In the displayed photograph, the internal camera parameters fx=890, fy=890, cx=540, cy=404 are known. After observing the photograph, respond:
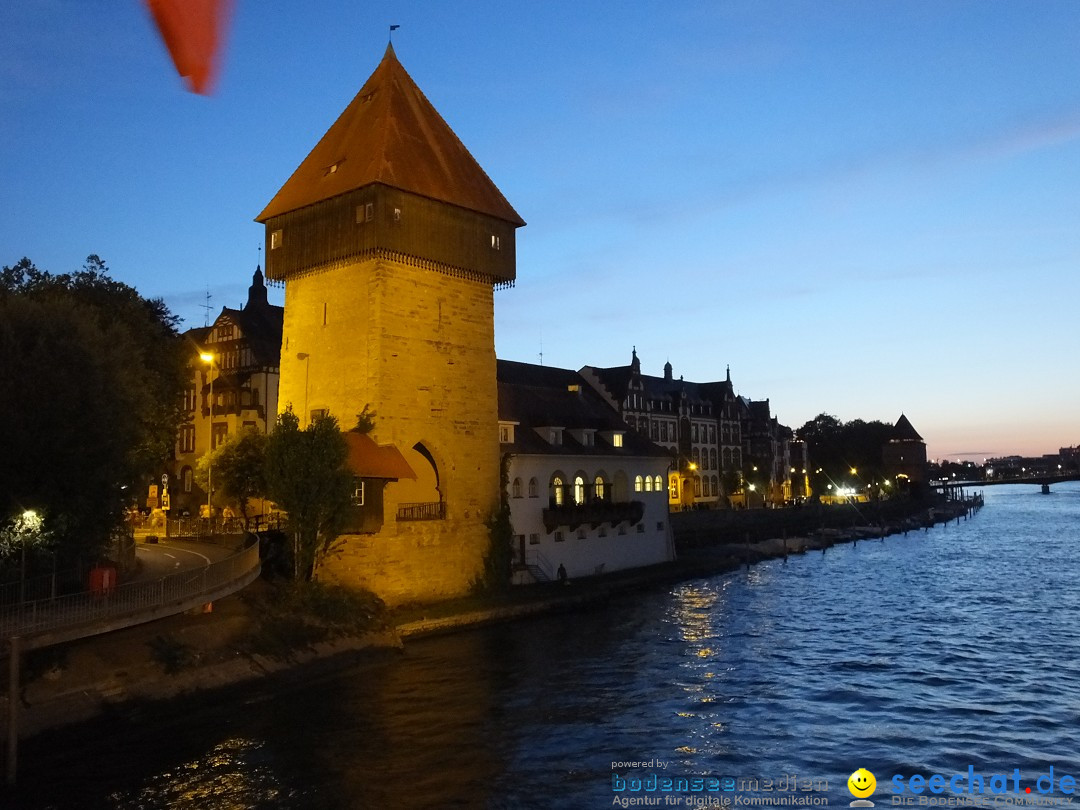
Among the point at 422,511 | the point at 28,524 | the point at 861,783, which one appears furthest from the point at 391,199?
the point at 861,783

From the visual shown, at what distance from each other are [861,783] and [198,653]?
701 inches

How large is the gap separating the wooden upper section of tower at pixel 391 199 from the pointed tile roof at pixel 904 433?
15410 cm

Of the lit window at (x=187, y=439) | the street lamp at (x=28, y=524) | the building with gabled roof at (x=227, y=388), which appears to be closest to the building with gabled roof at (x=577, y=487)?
the building with gabled roof at (x=227, y=388)

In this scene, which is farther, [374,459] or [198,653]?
[374,459]

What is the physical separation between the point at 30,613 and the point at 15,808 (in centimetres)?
526

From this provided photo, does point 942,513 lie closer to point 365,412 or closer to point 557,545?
point 557,545

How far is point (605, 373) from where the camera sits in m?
86.5

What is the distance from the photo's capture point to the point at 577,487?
48.7 meters

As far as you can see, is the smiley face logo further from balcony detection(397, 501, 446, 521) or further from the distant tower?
the distant tower

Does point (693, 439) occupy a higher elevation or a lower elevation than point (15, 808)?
higher

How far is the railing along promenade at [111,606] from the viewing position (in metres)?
20.1

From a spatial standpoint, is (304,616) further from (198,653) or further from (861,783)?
(861,783)

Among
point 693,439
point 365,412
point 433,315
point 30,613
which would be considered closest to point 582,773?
point 30,613

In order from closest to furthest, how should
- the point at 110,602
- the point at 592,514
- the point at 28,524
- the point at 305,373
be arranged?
1. the point at 110,602
2. the point at 28,524
3. the point at 305,373
4. the point at 592,514
